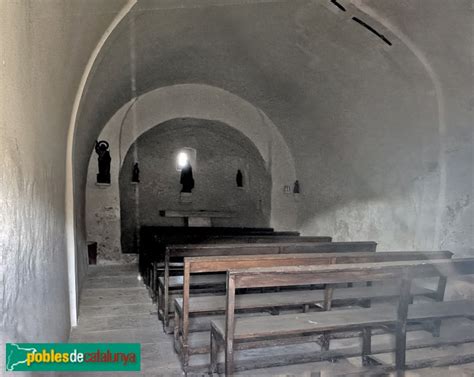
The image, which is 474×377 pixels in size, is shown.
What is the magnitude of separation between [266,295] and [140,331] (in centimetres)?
114

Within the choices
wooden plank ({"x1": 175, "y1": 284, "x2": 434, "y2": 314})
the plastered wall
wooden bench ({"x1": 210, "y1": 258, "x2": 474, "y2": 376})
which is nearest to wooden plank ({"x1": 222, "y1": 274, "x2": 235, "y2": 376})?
wooden bench ({"x1": 210, "y1": 258, "x2": 474, "y2": 376})

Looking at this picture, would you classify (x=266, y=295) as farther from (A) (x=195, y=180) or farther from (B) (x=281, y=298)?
(A) (x=195, y=180)

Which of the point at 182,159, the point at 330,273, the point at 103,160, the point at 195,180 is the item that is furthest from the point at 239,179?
the point at 330,273

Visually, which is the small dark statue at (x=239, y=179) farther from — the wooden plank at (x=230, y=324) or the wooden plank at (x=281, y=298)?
the wooden plank at (x=230, y=324)

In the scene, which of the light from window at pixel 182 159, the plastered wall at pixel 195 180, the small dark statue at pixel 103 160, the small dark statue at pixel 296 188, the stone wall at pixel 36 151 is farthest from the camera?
the light from window at pixel 182 159

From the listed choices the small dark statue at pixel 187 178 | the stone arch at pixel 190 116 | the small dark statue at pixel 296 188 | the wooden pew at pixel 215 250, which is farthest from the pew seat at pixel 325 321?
the small dark statue at pixel 187 178

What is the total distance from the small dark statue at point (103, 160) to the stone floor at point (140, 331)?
1855mm

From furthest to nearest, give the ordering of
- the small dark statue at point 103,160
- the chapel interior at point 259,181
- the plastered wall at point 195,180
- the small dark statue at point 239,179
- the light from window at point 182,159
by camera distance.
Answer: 1. the light from window at point 182,159
2. the small dark statue at point 239,179
3. the plastered wall at point 195,180
4. the small dark statue at point 103,160
5. the chapel interior at point 259,181

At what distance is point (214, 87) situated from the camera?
711 cm

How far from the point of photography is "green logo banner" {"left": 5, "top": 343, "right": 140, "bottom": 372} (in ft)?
4.77

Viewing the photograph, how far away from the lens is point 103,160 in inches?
261

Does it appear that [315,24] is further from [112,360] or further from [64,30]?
[112,360]

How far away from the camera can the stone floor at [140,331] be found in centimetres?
259

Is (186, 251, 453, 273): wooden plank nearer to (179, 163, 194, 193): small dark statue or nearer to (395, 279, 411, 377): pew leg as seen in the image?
(395, 279, 411, 377): pew leg
